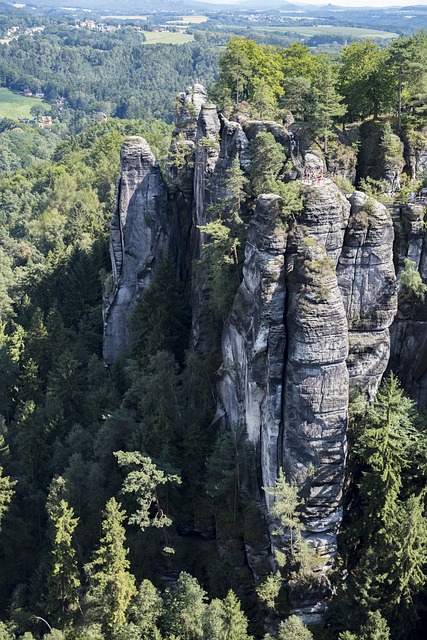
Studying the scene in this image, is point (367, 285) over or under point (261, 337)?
over

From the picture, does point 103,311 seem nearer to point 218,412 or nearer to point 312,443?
point 218,412

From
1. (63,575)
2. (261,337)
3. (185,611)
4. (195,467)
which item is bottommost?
(63,575)

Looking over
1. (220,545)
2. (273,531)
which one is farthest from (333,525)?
(220,545)

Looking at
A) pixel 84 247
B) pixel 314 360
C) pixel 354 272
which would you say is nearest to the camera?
pixel 314 360

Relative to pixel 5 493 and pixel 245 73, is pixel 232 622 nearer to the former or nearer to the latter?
pixel 5 493

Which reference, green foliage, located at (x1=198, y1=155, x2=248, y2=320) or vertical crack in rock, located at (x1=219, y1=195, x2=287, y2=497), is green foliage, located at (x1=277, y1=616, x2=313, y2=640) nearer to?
vertical crack in rock, located at (x1=219, y1=195, x2=287, y2=497)

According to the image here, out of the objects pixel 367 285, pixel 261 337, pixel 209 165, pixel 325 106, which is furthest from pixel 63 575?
pixel 325 106
